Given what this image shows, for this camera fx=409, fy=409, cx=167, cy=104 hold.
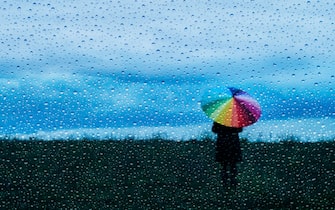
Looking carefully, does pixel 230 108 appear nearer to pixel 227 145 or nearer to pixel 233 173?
pixel 227 145

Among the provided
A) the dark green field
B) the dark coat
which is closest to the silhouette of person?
the dark coat

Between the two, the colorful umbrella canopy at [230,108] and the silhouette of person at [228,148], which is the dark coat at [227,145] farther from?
the colorful umbrella canopy at [230,108]

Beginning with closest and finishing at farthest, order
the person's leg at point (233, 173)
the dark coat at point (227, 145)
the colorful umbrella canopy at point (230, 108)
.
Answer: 1. the colorful umbrella canopy at point (230, 108)
2. the dark coat at point (227, 145)
3. the person's leg at point (233, 173)

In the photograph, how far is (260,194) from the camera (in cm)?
505

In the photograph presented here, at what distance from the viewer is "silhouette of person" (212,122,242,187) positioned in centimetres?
546

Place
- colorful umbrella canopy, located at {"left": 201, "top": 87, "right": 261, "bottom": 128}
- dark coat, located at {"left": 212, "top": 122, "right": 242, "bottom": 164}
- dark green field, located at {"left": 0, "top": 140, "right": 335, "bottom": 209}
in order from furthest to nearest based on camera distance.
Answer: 1. dark coat, located at {"left": 212, "top": 122, "right": 242, "bottom": 164}
2. colorful umbrella canopy, located at {"left": 201, "top": 87, "right": 261, "bottom": 128}
3. dark green field, located at {"left": 0, "top": 140, "right": 335, "bottom": 209}

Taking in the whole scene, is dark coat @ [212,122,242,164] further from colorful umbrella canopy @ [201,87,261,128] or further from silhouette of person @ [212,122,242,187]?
colorful umbrella canopy @ [201,87,261,128]

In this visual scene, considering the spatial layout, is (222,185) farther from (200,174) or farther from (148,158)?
(148,158)

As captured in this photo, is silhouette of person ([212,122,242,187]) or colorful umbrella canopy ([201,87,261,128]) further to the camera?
silhouette of person ([212,122,242,187])

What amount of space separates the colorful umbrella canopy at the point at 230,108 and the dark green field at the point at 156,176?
926 mm

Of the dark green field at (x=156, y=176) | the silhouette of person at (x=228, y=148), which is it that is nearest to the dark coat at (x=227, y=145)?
the silhouette of person at (x=228, y=148)

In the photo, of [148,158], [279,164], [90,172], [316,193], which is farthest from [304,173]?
[90,172]

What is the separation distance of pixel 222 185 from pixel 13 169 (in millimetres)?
3023

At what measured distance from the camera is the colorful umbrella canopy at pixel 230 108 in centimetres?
495
